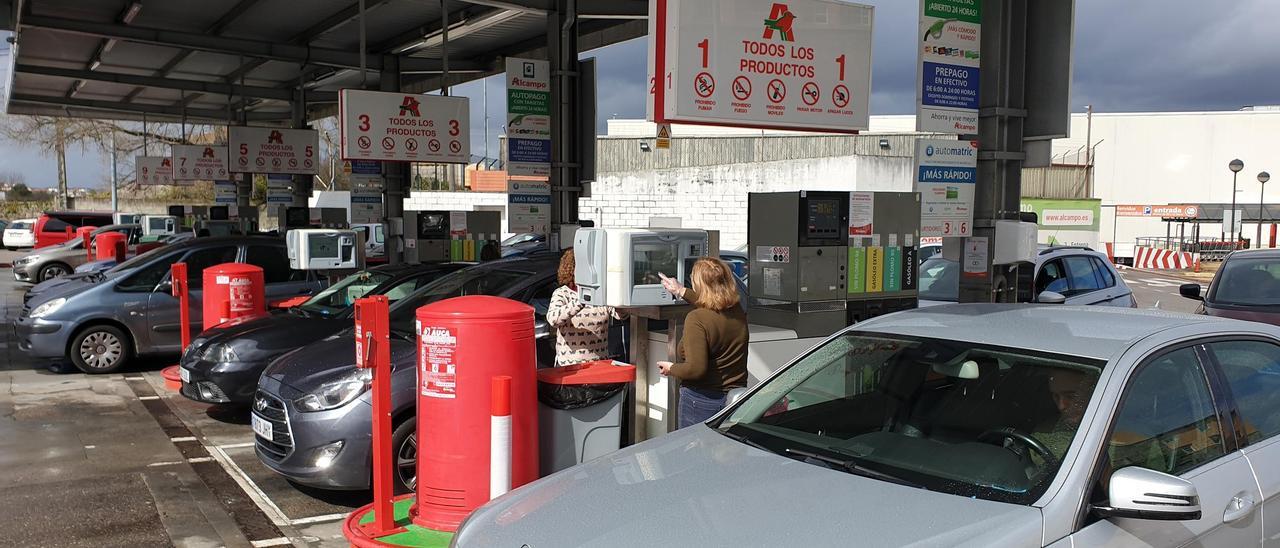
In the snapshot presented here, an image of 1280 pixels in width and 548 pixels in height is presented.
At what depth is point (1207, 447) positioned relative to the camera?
337cm

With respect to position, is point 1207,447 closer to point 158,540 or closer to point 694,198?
point 158,540

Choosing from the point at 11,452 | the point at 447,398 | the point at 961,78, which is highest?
the point at 961,78

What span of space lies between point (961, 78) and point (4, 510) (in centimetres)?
773

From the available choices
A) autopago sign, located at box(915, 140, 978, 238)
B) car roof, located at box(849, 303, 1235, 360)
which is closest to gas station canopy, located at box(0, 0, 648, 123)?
autopago sign, located at box(915, 140, 978, 238)

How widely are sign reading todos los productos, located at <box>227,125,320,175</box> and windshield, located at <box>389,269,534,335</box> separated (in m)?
15.5

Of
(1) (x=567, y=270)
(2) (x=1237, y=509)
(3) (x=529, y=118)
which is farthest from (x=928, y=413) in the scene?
(3) (x=529, y=118)

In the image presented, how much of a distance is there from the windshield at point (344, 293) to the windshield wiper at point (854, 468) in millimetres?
6715

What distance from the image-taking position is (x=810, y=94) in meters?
7.76

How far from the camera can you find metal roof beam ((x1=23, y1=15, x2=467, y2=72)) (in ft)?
54.2

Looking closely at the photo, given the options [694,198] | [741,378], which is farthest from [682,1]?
[694,198]

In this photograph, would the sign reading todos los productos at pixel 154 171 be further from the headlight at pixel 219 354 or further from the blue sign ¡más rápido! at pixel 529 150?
the headlight at pixel 219 354

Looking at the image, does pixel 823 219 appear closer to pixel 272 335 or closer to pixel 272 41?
pixel 272 335

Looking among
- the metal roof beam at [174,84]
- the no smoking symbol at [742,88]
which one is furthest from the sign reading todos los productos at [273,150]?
the no smoking symbol at [742,88]

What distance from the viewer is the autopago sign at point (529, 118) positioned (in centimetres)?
1349
